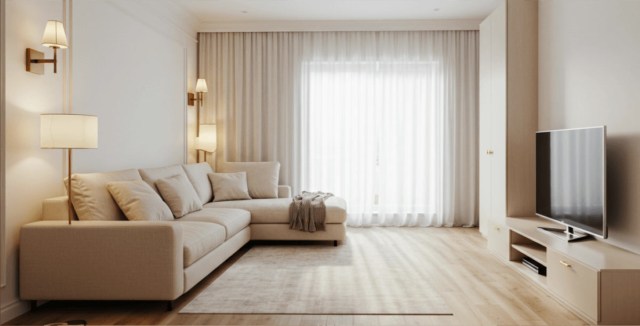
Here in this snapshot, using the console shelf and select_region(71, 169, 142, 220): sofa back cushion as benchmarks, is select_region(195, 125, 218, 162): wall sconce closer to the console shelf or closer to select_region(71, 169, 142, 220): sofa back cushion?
select_region(71, 169, 142, 220): sofa back cushion

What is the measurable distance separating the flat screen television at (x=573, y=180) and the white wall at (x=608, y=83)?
177 millimetres

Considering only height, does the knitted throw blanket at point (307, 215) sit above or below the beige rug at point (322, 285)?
above

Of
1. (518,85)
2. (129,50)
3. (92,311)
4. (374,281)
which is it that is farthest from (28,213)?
(518,85)

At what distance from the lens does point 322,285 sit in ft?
12.1

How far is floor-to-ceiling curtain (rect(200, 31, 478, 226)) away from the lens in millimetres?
6465

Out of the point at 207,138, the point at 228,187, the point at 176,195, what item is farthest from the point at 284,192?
the point at 176,195

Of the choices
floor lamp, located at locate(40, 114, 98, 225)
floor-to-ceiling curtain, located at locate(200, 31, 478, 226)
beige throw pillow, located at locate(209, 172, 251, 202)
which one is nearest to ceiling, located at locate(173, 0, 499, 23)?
floor-to-ceiling curtain, located at locate(200, 31, 478, 226)

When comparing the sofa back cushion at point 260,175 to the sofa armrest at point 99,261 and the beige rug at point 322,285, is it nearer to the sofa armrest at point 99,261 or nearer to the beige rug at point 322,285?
the beige rug at point 322,285

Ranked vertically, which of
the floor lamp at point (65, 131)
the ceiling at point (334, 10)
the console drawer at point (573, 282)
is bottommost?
the console drawer at point (573, 282)

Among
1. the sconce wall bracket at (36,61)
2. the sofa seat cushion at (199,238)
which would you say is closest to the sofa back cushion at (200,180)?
the sofa seat cushion at (199,238)

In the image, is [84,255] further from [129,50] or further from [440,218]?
[440,218]

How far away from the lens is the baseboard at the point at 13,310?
9.62 feet

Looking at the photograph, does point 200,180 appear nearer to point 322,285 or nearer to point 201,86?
point 201,86

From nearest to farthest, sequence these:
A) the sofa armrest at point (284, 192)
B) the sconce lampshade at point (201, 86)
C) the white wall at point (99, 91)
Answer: the white wall at point (99, 91), the sofa armrest at point (284, 192), the sconce lampshade at point (201, 86)
